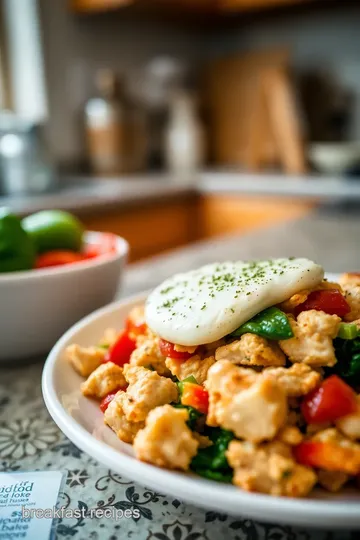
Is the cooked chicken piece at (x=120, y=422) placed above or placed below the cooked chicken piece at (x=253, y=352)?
below

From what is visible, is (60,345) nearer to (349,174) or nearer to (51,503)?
(51,503)

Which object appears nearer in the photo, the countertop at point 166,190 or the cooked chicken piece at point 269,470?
the cooked chicken piece at point 269,470

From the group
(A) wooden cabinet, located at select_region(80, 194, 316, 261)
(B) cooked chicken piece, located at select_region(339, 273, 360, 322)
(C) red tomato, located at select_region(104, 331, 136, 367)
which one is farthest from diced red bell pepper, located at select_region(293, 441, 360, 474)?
(A) wooden cabinet, located at select_region(80, 194, 316, 261)

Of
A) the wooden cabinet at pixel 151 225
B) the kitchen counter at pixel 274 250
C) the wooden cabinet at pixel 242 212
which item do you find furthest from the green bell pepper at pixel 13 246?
the wooden cabinet at pixel 242 212

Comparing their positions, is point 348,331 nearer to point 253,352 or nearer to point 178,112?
point 253,352

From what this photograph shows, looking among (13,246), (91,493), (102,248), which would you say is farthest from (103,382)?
(102,248)

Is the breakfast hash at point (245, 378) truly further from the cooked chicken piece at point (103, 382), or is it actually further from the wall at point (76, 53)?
the wall at point (76, 53)
